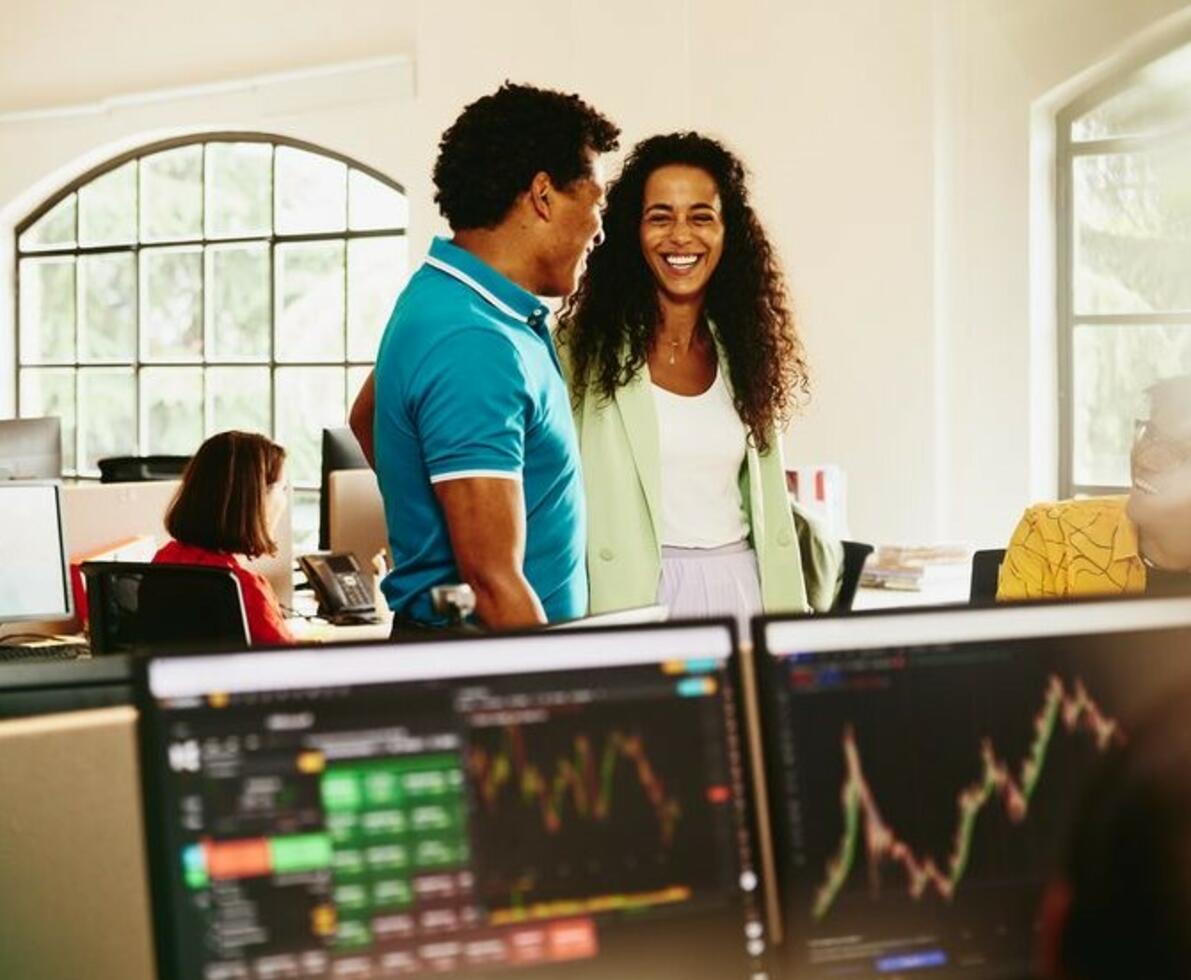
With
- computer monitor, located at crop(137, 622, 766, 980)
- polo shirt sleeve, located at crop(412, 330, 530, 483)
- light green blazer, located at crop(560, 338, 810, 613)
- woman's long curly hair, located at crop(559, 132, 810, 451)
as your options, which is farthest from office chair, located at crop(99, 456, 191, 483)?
computer monitor, located at crop(137, 622, 766, 980)

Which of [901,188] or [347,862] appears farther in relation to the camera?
[901,188]

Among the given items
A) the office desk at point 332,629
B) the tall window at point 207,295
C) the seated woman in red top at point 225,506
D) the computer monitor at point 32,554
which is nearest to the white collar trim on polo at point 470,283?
the seated woman in red top at point 225,506

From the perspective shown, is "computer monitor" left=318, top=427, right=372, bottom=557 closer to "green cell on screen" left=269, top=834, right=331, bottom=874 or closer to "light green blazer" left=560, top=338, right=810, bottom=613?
"light green blazer" left=560, top=338, right=810, bottom=613

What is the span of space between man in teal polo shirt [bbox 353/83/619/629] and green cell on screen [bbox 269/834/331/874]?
0.85 metres

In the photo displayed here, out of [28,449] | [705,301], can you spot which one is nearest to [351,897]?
[705,301]

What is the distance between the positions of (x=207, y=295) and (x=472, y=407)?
20.6ft

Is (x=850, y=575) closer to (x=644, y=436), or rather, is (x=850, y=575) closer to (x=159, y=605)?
(x=644, y=436)

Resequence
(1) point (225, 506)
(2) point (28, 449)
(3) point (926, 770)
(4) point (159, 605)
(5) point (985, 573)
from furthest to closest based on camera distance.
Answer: (2) point (28, 449) < (1) point (225, 506) < (4) point (159, 605) < (5) point (985, 573) < (3) point (926, 770)

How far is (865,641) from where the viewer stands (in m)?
1.20

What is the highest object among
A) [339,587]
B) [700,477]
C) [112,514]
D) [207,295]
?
[207,295]

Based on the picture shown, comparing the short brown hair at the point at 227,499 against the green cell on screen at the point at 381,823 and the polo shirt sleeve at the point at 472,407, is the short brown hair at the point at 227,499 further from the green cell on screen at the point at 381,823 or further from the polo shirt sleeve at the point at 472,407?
the green cell on screen at the point at 381,823

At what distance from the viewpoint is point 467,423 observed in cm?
195

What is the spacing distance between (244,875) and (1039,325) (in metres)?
4.68

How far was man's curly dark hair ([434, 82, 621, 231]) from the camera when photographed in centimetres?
221
